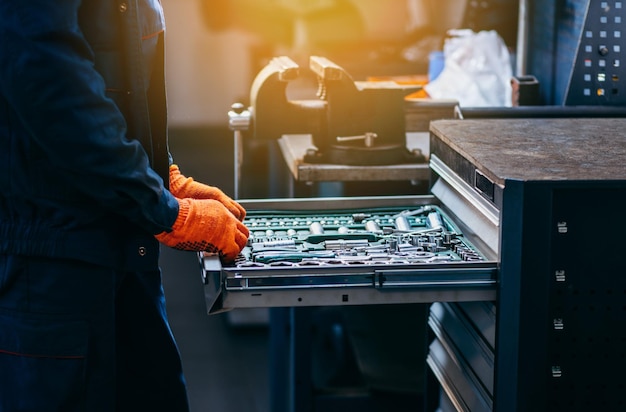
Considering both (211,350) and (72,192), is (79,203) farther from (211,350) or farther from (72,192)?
(211,350)

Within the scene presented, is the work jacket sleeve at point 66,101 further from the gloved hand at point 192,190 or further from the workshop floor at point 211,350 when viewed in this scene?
the workshop floor at point 211,350

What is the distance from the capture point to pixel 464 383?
6.03ft

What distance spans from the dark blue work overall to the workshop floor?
1.55 m

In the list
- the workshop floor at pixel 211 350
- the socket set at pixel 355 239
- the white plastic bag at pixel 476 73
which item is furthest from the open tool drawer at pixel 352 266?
the workshop floor at pixel 211 350

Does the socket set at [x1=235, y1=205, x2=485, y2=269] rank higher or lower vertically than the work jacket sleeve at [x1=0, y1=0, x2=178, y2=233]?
lower

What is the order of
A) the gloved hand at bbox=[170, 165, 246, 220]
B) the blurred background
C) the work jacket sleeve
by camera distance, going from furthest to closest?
the blurred background < the gloved hand at bbox=[170, 165, 246, 220] < the work jacket sleeve

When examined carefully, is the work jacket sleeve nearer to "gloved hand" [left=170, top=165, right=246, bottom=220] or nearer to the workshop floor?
"gloved hand" [left=170, top=165, right=246, bottom=220]

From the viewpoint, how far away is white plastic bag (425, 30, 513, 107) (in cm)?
Result: 303

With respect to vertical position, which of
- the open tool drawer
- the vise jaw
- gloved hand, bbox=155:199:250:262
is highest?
the vise jaw

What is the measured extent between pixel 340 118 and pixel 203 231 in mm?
834

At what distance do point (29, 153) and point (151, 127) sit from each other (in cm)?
23

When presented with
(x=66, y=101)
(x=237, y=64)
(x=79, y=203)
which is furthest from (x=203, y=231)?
(x=237, y=64)

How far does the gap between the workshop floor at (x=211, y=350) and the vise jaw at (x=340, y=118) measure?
3.52ft

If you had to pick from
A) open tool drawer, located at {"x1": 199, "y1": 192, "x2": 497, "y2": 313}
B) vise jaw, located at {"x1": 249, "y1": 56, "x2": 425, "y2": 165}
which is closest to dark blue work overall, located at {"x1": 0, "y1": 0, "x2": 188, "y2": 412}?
open tool drawer, located at {"x1": 199, "y1": 192, "x2": 497, "y2": 313}
